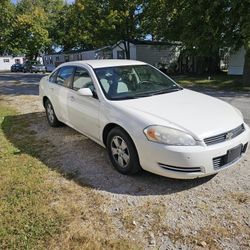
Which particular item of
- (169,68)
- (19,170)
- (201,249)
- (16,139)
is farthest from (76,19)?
(201,249)

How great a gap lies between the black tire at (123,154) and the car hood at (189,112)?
14.9 inches

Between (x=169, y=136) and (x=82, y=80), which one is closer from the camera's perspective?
(x=169, y=136)

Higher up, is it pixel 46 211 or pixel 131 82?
pixel 131 82

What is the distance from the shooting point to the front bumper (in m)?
3.49

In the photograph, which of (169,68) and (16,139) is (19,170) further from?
(169,68)

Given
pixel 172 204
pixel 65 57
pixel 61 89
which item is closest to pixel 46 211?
pixel 172 204

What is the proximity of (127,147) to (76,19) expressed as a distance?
26.8m

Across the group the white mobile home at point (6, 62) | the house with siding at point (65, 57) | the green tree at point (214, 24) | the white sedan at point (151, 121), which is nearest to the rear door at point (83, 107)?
the white sedan at point (151, 121)

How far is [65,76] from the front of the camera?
6.15 metres

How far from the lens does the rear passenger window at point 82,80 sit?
509 cm

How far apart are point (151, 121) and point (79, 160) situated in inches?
69.0

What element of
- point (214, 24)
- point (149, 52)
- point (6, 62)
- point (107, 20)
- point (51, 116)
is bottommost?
point (6, 62)

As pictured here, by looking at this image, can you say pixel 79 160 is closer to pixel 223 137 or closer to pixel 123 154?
pixel 123 154

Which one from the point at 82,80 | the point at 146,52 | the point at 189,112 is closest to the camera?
the point at 189,112
